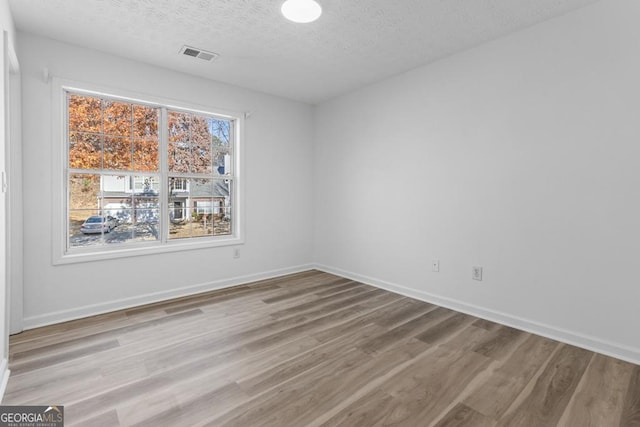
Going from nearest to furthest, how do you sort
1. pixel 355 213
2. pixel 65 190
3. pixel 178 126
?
1. pixel 65 190
2. pixel 178 126
3. pixel 355 213

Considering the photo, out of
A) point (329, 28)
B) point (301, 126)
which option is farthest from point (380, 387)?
point (301, 126)

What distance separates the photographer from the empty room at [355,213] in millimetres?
1914

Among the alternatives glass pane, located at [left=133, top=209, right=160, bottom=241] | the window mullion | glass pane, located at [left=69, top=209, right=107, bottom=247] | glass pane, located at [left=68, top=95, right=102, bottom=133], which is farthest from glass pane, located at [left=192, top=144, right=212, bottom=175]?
glass pane, located at [left=69, top=209, right=107, bottom=247]

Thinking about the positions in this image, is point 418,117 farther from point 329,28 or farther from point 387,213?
point 329,28

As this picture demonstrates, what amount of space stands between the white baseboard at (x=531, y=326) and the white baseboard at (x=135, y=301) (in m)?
1.71

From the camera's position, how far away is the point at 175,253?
3600 mm

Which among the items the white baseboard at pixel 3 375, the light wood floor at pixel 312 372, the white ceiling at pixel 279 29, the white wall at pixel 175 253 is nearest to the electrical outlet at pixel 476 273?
the light wood floor at pixel 312 372

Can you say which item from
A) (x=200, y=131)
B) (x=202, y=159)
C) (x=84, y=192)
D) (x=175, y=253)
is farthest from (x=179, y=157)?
(x=175, y=253)

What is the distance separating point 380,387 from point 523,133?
238 centimetres

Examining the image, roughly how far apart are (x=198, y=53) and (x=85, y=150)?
148cm

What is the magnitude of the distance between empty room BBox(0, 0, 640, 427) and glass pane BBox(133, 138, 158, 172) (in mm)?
16

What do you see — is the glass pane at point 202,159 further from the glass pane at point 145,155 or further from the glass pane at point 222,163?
the glass pane at point 145,155

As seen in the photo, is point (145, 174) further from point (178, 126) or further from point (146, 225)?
point (178, 126)

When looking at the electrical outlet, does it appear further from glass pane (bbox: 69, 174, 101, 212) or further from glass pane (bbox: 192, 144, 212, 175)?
glass pane (bbox: 69, 174, 101, 212)
